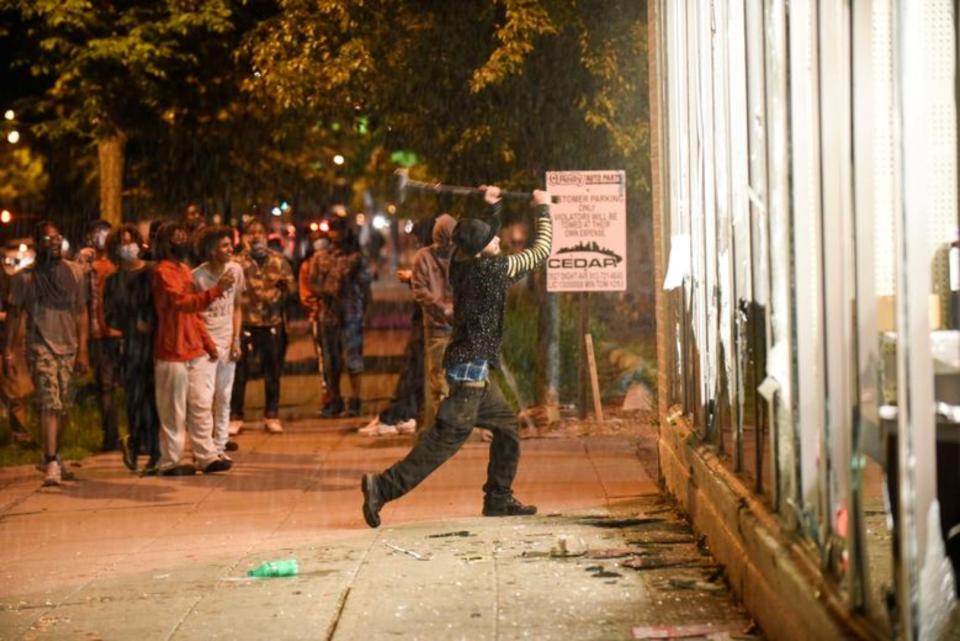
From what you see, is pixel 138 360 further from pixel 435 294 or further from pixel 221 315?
pixel 435 294

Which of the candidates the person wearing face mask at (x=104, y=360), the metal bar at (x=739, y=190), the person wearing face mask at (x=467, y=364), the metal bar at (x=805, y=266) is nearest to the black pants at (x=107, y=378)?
the person wearing face mask at (x=104, y=360)

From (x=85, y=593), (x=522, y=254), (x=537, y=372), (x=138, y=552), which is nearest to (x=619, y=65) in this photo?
(x=537, y=372)

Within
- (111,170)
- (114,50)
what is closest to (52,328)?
(114,50)

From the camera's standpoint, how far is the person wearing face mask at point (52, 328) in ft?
41.0

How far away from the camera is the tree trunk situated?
24.7m

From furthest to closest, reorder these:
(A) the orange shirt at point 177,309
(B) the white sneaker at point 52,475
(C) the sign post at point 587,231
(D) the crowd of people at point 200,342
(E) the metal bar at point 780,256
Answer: (C) the sign post at point 587,231 → (B) the white sneaker at point 52,475 → (A) the orange shirt at point 177,309 → (D) the crowd of people at point 200,342 → (E) the metal bar at point 780,256

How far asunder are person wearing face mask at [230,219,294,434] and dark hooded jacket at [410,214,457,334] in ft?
10.0

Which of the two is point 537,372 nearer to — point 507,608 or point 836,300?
point 507,608

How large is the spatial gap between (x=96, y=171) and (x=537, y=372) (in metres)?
17.0

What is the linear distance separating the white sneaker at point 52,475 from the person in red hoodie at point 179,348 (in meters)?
0.82

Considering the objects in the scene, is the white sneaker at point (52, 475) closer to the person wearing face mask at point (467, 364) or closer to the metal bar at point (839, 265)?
the person wearing face mask at point (467, 364)

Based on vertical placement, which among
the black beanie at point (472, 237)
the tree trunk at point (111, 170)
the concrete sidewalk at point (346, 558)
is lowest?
the concrete sidewalk at point (346, 558)

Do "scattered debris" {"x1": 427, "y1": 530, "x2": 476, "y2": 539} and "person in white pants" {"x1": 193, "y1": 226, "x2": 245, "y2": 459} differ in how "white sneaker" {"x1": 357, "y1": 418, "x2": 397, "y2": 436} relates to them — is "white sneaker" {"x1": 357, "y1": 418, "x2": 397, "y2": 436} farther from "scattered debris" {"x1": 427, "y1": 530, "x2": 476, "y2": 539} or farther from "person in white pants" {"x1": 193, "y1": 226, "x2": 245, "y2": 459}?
"scattered debris" {"x1": 427, "y1": 530, "x2": 476, "y2": 539}

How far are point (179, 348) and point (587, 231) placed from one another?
14.0ft
